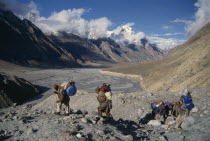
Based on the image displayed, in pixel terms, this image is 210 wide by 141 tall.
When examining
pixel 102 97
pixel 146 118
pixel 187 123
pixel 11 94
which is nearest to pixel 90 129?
pixel 102 97

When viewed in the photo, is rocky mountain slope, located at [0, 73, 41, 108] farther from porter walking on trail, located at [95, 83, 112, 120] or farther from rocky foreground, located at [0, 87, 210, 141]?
porter walking on trail, located at [95, 83, 112, 120]

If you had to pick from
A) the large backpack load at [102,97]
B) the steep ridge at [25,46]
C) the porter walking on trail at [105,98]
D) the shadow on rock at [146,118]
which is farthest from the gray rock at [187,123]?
the steep ridge at [25,46]

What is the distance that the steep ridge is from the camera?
13499 centimetres

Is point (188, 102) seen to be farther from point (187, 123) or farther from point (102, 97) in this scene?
point (102, 97)

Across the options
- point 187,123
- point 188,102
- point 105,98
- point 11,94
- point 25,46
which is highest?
point 25,46

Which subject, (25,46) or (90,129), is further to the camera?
(25,46)

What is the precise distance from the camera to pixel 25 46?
154750 millimetres

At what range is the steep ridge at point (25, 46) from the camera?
13499cm

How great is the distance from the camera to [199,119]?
9.70m

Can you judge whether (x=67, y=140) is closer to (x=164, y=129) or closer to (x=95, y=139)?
(x=95, y=139)

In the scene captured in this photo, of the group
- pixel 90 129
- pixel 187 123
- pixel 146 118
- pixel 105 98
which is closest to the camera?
pixel 90 129

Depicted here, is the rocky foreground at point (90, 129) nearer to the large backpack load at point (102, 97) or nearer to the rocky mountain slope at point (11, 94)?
the large backpack load at point (102, 97)

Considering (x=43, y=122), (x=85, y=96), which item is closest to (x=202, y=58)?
(x=85, y=96)

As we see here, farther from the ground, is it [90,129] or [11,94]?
[90,129]
